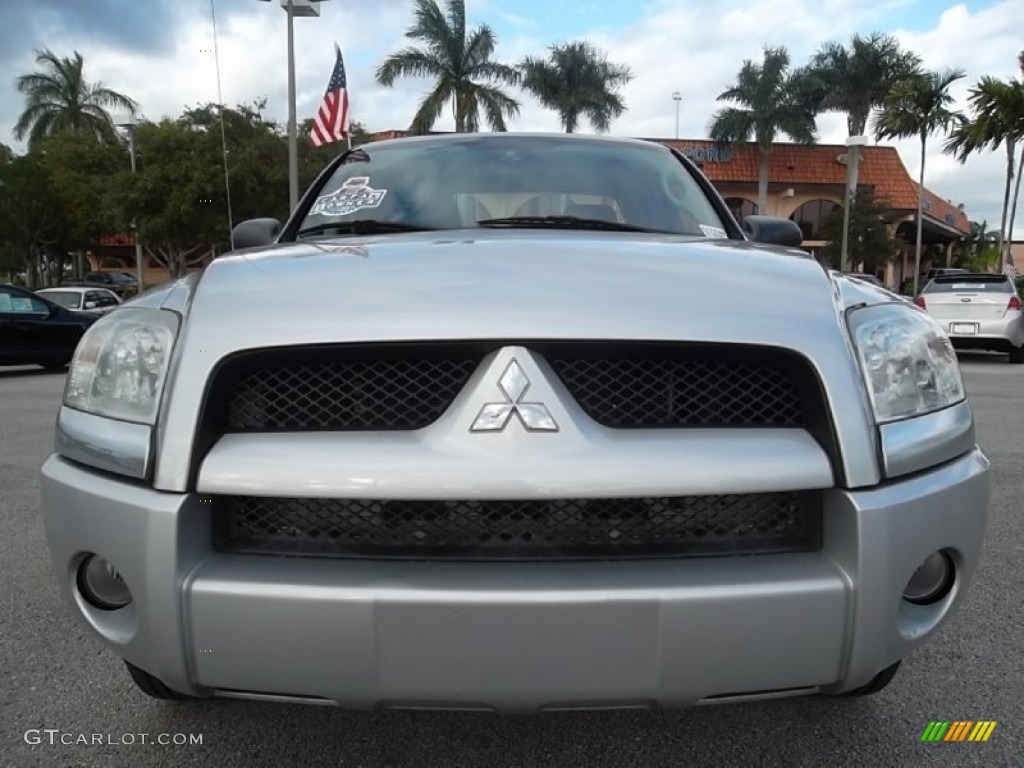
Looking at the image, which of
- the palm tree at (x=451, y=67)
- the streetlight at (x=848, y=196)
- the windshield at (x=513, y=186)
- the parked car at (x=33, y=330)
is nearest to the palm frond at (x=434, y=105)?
the palm tree at (x=451, y=67)

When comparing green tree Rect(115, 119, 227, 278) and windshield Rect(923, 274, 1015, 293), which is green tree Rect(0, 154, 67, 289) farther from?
windshield Rect(923, 274, 1015, 293)

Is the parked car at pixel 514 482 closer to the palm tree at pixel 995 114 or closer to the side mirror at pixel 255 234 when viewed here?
the side mirror at pixel 255 234

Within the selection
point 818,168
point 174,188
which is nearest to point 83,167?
point 174,188

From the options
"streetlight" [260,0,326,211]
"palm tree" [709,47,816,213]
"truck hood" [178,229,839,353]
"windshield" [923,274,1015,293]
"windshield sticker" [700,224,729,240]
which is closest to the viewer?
"truck hood" [178,229,839,353]

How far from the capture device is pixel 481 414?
53.0 inches

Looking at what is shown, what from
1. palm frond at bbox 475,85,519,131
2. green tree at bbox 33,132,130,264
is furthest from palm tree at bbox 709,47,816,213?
green tree at bbox 33,132,130,264

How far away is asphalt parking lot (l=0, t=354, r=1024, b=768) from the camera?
1.77 metres

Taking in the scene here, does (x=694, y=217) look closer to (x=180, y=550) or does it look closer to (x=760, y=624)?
(x=760, y=624)

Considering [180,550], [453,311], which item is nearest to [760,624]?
[453,311]

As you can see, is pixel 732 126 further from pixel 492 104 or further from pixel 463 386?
pixel 463 386

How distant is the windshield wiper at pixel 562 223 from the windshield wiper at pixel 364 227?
0.21m

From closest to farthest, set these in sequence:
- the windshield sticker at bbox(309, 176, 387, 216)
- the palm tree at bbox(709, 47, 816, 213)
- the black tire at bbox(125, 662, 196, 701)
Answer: the black tire at bbox(125, 662, 196, 701) < the windshield sticker at bbox(309, 176, 387, 216) < the palm tree at bbox(709, 47, 816, 213)

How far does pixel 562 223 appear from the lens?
2328mm

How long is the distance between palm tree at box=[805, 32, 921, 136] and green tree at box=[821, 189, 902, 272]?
4.38 meters
